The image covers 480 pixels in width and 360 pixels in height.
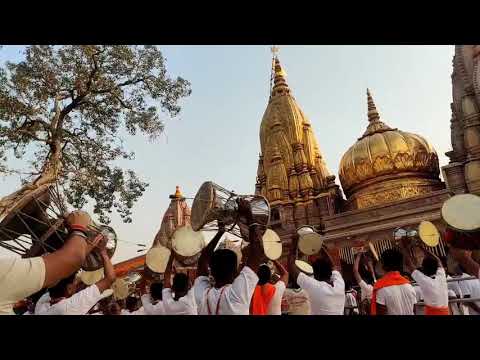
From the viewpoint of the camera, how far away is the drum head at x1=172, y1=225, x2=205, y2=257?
20.3ft

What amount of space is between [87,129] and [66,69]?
1.49 meters

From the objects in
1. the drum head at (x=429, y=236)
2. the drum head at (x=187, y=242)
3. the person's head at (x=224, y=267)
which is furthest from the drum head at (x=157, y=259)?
the drum head at (x=429, y=236)

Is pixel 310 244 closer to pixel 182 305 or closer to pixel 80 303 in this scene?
pixel 182 305

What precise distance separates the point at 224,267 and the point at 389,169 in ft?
55.8

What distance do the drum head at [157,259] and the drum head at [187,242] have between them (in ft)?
1.50

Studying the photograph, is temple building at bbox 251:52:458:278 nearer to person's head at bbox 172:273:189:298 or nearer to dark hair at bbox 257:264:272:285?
dark hair at bbox 257:264:272:285

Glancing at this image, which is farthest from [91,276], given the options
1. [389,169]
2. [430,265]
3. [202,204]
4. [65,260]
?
[389,169]

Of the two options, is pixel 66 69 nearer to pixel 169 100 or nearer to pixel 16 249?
pixel 169 100

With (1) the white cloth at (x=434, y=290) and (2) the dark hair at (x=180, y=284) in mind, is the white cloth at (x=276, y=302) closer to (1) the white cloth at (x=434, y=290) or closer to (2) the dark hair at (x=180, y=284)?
(2) the dark hair at (x=180, y=284)

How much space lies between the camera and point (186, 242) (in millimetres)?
6355

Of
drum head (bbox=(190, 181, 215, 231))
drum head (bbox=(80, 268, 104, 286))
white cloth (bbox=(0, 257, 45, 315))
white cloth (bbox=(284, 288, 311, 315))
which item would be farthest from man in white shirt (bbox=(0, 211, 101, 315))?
drum head (bbox=(80, 268, 104, 286))

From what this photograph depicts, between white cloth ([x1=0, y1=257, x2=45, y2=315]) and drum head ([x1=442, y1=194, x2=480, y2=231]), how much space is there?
3.62 meters
